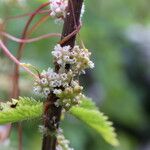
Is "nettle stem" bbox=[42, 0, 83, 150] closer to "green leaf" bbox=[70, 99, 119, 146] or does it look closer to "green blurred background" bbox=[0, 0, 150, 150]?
"green leaf" bbox=[70, 99, 119, 146]

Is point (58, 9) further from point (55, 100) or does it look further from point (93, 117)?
point (93, 117)

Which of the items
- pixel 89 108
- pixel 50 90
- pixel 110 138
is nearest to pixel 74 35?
pixel 50 90

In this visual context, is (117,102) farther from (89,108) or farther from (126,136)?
(89,108)

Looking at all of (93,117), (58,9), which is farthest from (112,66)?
(58,9)

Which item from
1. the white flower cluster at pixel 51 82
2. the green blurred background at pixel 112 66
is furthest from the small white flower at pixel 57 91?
the green blurred background at pixel 112 66

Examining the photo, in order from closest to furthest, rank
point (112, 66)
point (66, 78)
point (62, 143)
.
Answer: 1. point (66, 78)
2. point (62, 143)
3. point (112, 66)

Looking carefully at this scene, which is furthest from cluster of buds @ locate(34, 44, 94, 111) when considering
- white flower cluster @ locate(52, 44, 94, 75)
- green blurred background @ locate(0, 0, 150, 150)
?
green blurred background @ locate(0, 0, 150, 150)
